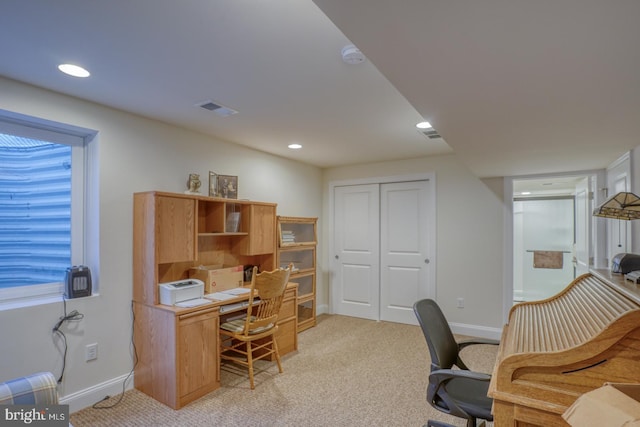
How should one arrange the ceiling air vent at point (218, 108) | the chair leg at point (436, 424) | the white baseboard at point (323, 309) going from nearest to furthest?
the chair leg at point (436, 424)
the ceiling air vent at point (218, 108)
the white baseboard at point (323, 309)

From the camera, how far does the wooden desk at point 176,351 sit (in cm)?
251

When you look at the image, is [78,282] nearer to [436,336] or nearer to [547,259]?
[436,336]

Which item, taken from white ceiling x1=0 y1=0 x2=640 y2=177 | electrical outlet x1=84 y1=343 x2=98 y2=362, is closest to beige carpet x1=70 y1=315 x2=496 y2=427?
electrical outlet x1=84 y1=343 x2=98 y2=362

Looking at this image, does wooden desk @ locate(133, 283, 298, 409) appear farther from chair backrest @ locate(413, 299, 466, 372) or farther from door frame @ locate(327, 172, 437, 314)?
door frame @ locate(327, 172, 437, 314)

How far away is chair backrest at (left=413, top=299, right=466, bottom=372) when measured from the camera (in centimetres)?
189

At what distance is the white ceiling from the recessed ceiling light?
0.05 metres

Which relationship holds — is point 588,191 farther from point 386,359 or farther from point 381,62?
point 381,62

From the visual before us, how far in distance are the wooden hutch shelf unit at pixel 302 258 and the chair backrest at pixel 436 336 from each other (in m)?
2.37

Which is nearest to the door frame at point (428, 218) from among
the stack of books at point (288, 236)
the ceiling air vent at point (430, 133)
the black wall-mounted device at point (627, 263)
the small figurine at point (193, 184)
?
the stack of books at point (288, 236)

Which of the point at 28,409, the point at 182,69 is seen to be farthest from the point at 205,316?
the point at 182,69

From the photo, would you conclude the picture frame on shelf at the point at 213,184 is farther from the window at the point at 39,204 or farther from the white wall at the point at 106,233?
the window at the point at 39,204

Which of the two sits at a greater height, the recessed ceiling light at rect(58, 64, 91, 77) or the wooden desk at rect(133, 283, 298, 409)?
the recessed ceiling light at rect(58, 64, 91, 77)

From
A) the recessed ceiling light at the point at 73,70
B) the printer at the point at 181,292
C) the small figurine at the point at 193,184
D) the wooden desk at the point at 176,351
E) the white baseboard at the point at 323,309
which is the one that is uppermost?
the recessed ceiling light at the point at 73,70

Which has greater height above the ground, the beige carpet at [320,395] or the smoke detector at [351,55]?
the smoke detector at [351,55]
